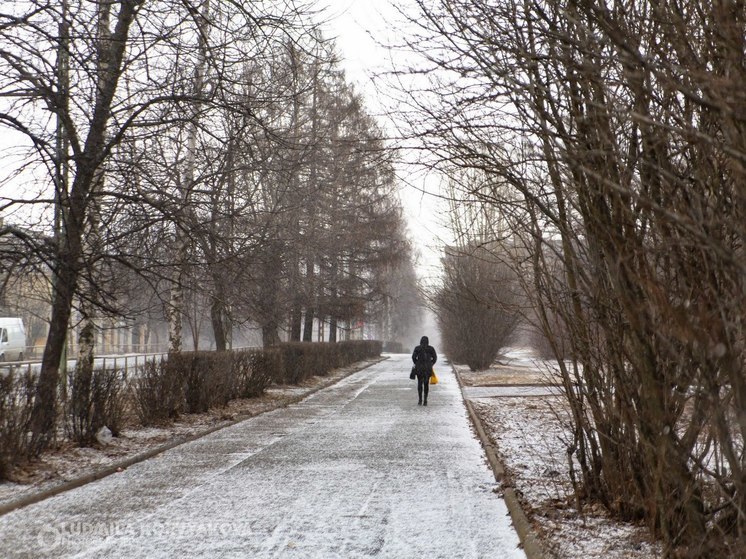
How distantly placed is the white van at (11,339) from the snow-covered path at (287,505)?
108 ft

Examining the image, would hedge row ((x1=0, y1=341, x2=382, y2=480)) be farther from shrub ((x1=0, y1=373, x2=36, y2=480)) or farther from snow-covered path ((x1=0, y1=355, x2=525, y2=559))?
snow-covered path ((x1=0, y1=355, x2=525, y2=559))

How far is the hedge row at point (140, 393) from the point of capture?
8.91 metres

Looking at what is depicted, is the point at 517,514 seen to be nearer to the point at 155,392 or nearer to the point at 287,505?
the point at 287,505

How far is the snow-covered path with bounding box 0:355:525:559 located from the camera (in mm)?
5984

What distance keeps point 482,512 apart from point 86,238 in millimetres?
6756

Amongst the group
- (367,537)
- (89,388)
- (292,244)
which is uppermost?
(292,244)

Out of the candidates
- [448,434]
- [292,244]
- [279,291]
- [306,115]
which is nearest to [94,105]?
[448,434]

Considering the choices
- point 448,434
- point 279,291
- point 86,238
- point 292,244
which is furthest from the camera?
point 279,291

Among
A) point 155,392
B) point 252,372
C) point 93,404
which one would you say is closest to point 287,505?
point 93,404

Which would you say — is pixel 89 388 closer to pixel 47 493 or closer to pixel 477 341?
pixel 47 493

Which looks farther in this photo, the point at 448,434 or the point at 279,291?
the point at 279,291

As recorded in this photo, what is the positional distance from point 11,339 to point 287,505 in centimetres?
3899

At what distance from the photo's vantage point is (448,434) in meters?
13.0

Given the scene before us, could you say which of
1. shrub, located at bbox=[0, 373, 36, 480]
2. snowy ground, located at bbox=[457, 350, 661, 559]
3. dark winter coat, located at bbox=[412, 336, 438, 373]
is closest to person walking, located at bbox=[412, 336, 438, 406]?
dark winter coat, located at bbox=[412, 336, 438, 373]
